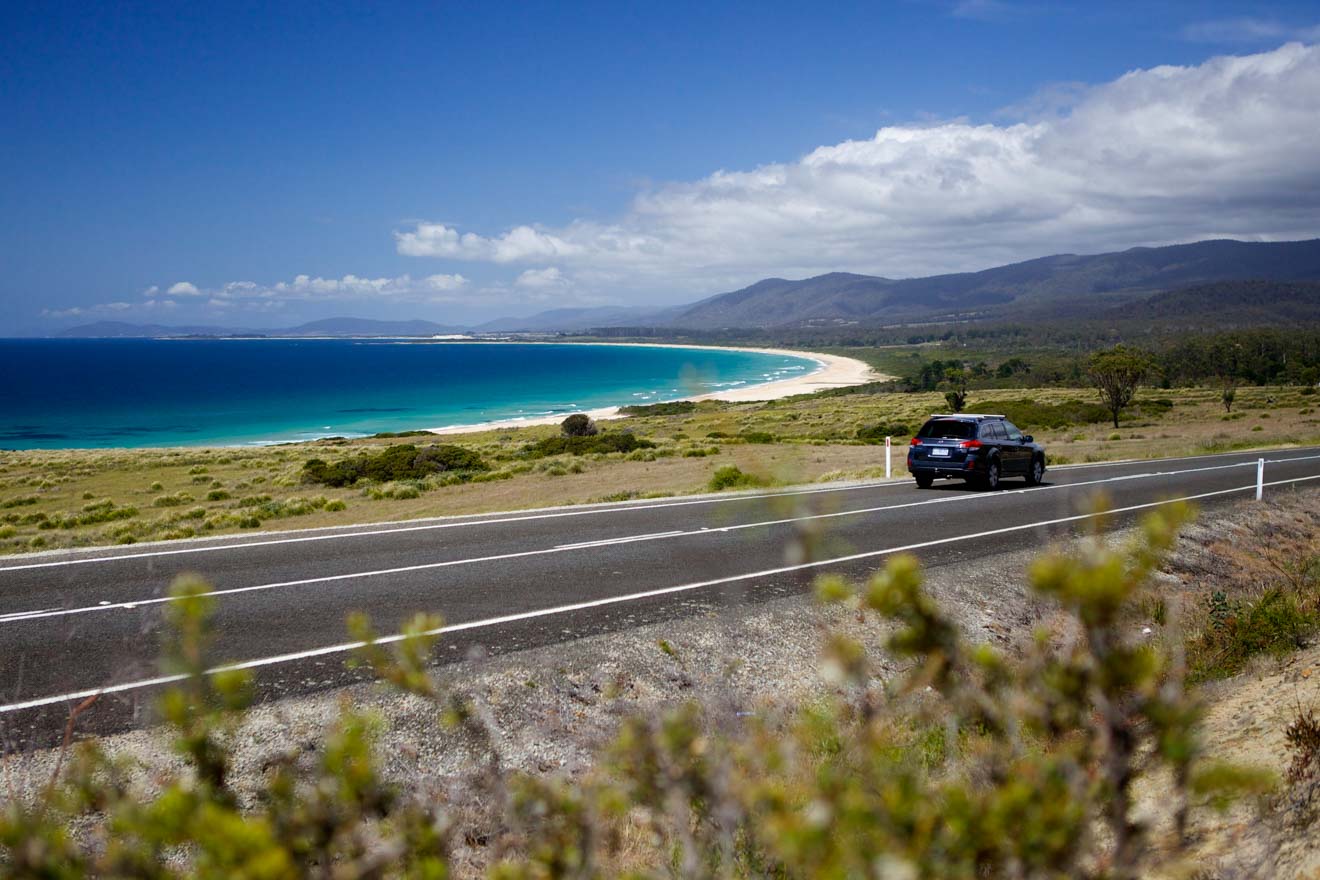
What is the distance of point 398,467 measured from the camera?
32.7 meters

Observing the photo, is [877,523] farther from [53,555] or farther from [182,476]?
[182,476]

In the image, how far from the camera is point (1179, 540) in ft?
43.4

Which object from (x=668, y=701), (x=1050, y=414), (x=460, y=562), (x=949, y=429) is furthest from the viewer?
(x=1050, y=414)

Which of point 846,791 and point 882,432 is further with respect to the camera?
point 882,432

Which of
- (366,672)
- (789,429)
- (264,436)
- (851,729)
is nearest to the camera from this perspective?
(851,729)

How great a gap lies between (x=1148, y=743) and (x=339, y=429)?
82.1 metres

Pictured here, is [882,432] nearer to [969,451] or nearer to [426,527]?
[969,451]

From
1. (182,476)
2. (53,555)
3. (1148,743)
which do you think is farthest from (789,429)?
(1148,743)

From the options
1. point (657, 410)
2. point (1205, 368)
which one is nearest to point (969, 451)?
point (657, 410)

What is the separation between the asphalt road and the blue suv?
2104 mm

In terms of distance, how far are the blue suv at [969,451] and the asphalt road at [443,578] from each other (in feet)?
6.90

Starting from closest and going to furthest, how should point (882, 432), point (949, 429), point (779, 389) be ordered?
point (949, 429) → point (882, 432) → point (779, 389)

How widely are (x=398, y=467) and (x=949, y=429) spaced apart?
790 inches

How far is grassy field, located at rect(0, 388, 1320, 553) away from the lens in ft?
69.4
